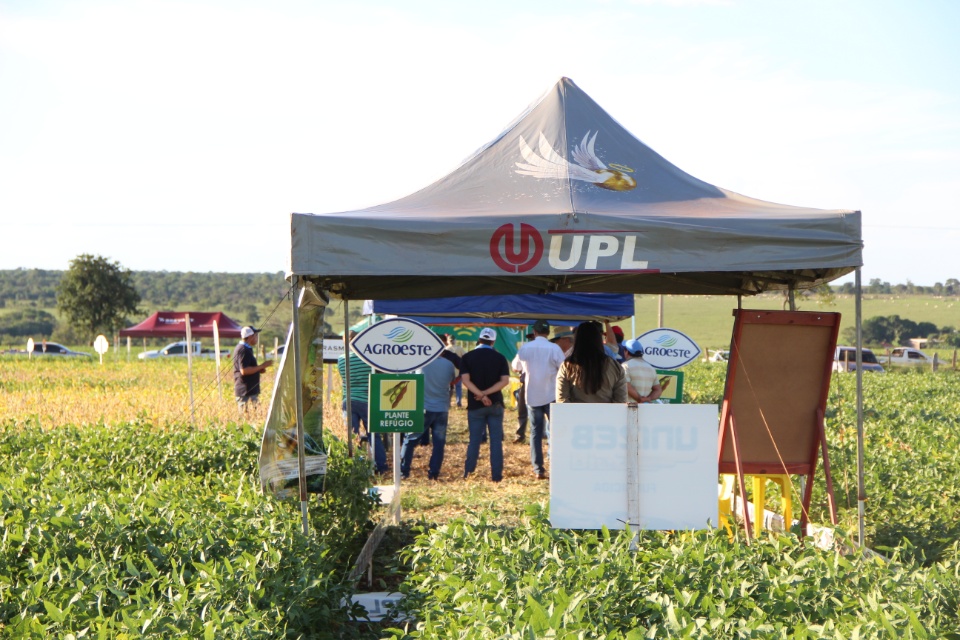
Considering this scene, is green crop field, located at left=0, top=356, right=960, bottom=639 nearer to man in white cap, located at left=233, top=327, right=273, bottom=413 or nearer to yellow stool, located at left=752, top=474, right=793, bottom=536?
yellow stool, located at left=752, top=474, right=793, bottom=536

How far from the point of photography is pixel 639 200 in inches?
235

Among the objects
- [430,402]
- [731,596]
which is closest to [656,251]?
[731,596]

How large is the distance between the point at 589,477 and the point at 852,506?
3.93 metres

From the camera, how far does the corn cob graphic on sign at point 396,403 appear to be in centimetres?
930

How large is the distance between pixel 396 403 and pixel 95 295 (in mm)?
63298

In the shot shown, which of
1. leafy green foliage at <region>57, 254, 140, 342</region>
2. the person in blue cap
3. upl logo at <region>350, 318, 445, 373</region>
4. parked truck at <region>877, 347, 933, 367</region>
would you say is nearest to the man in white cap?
upl logo at <region>350, 318, 445, 373</region>

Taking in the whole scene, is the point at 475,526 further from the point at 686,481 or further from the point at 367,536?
the point at 367,536

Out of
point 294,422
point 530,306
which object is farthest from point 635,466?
point 530,306

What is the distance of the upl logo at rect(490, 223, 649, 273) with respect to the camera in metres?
5.40

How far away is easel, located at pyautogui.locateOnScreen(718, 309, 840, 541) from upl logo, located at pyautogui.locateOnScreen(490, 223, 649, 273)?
138 cm

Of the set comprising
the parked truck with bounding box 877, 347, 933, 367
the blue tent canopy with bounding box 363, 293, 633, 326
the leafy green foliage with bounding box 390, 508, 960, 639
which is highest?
the blue tent canopy with bounding box 363, 293, 633, 326

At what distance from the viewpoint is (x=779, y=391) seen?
253 inches

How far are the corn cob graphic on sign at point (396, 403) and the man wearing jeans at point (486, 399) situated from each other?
1.52 metres

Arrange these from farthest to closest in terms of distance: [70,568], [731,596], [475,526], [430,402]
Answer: [430,402] < [475,526] < [70,568] < [731,596]
